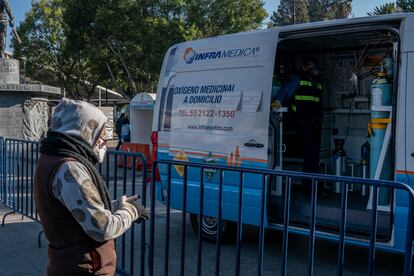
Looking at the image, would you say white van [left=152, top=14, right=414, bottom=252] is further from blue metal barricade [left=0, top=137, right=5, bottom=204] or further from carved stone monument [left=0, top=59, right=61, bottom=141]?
carved stone monument [left=0, top=59, right=61, bottom=141]

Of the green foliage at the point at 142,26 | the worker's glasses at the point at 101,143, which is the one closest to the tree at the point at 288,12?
the green foliage at the point at 142,26

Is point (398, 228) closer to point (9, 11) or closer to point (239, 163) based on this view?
point (239, 163)

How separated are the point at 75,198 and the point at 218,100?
3.67 m

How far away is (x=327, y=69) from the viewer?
7227mm

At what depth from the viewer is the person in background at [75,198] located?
2.57 meters

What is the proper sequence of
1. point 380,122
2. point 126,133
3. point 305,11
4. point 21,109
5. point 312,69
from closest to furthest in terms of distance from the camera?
point 380,122 → point 312,69 → point 21,109 → point 126,133 → point 305,11

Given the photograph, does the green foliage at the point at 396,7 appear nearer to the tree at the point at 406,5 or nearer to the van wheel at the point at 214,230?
the tree at the point at 406,5

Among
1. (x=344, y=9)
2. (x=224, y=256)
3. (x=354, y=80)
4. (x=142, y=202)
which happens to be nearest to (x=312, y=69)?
(x=354, y=80)

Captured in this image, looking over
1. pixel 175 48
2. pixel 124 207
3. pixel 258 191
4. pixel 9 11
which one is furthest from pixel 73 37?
pixel 124 207

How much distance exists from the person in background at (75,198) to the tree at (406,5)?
20.6 m

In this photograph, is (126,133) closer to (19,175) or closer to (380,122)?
(19,175)

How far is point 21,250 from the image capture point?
19.3ft

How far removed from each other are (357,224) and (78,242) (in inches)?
137

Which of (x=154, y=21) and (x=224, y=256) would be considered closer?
(x=224, y=256)
